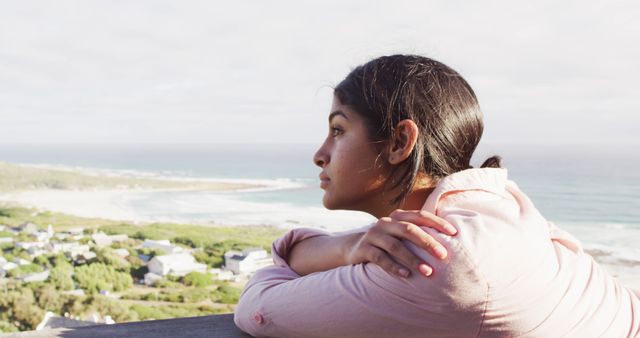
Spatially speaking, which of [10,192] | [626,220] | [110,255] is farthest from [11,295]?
[10,192]

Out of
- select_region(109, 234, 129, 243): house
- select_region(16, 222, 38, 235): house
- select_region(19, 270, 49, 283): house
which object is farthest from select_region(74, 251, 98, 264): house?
select_region(16, 222, 38, 235): house

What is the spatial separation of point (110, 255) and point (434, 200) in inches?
626

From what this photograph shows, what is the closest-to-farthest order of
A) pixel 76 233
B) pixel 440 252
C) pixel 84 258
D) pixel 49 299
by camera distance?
pixel 440 252, pixel 49 299, pixel 84 258, pixel 76 233

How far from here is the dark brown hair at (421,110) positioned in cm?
95

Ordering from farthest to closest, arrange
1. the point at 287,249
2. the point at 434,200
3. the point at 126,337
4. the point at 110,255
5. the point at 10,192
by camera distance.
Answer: the point at 10,192, the point at 110,255, the point at 287,249, the point at 126,337, the point at 434,200

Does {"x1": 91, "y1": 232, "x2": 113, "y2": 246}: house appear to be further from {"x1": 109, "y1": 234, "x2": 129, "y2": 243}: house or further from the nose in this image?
the nose

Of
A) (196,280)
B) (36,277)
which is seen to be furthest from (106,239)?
(196,280)

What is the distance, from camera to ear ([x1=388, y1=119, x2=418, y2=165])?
36.9 inches

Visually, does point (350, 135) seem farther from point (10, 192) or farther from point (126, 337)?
point (10, 192)

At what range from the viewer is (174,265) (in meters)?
15.0

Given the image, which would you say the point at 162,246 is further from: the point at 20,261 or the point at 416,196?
the point at 416,196

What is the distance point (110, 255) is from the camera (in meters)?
15.7

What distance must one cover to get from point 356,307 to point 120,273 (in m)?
14.1

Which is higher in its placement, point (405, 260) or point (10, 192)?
point (405, 260)
